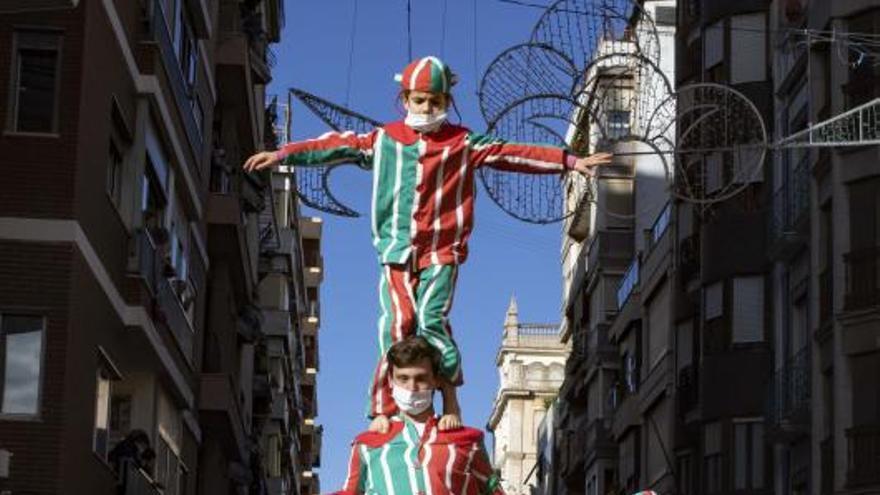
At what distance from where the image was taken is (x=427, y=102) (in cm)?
1565

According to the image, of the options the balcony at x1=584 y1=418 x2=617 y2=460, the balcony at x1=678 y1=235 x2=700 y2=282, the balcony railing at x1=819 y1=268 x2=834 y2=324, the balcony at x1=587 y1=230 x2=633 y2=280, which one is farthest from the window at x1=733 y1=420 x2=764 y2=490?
the balcony at x1=587 y1=230 x2=633 y2=280

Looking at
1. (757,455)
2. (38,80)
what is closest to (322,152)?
(38,80)

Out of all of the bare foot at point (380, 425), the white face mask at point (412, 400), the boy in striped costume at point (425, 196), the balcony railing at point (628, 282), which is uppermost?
the balcony railing at point (628, 282)

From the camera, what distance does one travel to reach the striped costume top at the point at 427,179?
1541 centimetres

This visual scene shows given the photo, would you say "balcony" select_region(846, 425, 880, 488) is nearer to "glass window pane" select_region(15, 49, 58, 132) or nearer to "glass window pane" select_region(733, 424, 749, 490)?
"glass window pane" select_region(733, 424, 749, 490)

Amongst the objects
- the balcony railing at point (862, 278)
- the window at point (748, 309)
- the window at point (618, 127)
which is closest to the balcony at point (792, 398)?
the balcony railing at point (862, 278)

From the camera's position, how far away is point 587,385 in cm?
9419

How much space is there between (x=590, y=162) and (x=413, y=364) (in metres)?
2.02

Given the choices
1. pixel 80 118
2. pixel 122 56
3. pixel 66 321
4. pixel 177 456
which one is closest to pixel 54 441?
pixel 66 321

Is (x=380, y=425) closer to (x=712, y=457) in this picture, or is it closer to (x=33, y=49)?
(x=33, y=49)

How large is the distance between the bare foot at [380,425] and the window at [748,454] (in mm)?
45634

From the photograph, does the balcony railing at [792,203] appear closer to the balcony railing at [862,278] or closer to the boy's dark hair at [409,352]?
the balcony railing at [862,278]

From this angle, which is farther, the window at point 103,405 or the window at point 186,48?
the window at point 186,48

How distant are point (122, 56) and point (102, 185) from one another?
2.74 meters
